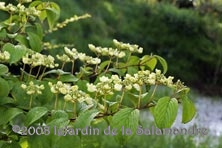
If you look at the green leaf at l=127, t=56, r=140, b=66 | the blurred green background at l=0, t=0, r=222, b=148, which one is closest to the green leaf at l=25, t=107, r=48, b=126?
the green leaf at l=127, t=56, r=140, b=66

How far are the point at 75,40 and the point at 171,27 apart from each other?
1273 millimetres

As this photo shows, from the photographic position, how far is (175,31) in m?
4.94

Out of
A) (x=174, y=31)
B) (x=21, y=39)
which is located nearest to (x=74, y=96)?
(x=21, y=39)

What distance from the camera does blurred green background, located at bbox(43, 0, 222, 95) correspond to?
4.69 meters

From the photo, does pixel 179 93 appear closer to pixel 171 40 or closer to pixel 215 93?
pixel 215 93

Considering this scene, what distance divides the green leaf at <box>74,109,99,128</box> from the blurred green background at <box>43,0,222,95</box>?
3.89m

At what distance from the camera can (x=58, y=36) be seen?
13.1 feet

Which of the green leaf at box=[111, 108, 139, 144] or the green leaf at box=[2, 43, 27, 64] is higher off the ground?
the green leaf at box=[2, 43, 27, 64]

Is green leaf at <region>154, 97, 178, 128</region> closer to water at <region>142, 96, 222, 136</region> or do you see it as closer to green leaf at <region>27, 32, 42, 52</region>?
green leaf at <region>27, 32, 42, 52</region>

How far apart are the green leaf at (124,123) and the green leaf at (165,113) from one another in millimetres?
27

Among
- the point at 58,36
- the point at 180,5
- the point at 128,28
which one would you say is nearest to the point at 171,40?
the point at 128,28

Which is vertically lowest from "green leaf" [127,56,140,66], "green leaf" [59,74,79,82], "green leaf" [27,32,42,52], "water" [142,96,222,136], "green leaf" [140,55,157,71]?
"water" [142,96,222,136]

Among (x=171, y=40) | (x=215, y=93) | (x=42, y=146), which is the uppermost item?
(x=42, y=146)

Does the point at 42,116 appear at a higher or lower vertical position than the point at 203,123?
higher
